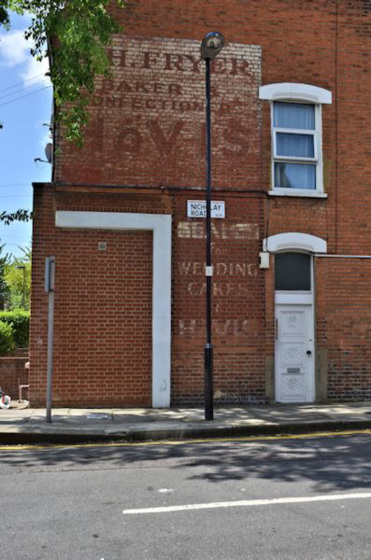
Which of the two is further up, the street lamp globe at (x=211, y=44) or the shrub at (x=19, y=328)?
the street lamp globe at (x=211, y=44)

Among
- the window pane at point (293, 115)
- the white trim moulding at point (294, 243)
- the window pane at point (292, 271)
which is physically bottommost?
the window pane at point (292, 271)

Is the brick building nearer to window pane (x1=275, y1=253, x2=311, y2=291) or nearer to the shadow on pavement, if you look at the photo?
window pane (x1=275, y1=253, x2=311, y2=291)

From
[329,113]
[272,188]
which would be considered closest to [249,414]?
[272,188]

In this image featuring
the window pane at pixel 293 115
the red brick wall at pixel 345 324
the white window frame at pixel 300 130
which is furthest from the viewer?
the window pane at pixel 293 115

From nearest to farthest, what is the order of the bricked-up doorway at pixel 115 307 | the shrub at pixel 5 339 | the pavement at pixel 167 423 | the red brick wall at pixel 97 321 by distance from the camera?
1. the pavement at pixel 167 423
2. the red brick wall at pixel 97 321
3. the bricked-up doorway at pixel 115 307
4. the shrub at pixel 5 339

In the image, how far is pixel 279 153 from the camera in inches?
489

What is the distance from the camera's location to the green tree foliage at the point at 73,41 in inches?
392

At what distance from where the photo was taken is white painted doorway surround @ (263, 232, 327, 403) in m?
12.0

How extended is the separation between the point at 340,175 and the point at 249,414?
568 cm

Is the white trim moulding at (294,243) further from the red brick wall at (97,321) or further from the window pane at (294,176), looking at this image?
the red brick wall at (97,321)

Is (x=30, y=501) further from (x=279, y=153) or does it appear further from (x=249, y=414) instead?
(x=279, y=153)

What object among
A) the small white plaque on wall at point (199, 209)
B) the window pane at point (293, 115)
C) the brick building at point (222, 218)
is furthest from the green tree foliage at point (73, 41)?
the window pane at point (293, 115)

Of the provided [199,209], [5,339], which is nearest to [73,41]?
[199,209]

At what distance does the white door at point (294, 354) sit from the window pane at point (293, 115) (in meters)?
4.02
